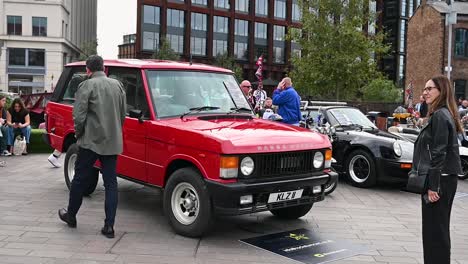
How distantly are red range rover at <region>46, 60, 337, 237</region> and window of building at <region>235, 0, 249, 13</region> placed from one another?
6575cm

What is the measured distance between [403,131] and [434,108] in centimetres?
921

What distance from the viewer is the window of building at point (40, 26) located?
61.6 metres

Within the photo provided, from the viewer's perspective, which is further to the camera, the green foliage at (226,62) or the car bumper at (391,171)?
the green foliage at (226,62)

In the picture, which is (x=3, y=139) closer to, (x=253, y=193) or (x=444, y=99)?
(x=253, y=193)

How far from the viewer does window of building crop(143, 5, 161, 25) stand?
6375cm

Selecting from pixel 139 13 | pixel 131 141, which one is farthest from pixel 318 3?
pixel 139 13

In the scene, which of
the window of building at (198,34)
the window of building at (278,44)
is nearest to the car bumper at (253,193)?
the window of building at (198,34)

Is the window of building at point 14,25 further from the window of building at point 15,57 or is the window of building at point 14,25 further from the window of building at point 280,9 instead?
the window of building at point 280,9

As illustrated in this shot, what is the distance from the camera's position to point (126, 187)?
8852 mm

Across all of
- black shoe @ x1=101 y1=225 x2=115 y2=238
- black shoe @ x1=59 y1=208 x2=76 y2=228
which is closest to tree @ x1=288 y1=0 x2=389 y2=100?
black shoe @ x1=59 y1=208 x2=76 y2=228

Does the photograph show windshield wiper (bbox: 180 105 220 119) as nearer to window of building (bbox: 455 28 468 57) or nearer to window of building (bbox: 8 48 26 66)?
window of building (bbox: 455 28 468 57)

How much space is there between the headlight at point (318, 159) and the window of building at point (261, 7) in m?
68.6

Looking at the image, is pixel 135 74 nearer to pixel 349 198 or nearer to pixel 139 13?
pixel 349 198

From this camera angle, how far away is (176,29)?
66.5 meters
